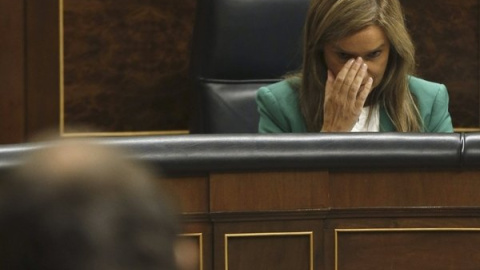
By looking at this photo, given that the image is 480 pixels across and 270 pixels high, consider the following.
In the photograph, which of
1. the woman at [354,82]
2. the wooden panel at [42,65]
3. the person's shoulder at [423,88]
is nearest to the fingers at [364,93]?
the woman at [354,82]

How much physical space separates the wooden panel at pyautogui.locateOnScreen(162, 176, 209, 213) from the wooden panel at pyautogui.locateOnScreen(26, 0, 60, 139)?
171 centimetres

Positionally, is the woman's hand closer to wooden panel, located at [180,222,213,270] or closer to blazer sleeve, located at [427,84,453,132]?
blazer sleeve, located at [427,84,453,132]

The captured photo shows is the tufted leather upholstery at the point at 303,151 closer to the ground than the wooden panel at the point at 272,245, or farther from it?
farther from it

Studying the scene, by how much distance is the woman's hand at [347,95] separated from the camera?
2.66m

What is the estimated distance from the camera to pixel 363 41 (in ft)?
8.81

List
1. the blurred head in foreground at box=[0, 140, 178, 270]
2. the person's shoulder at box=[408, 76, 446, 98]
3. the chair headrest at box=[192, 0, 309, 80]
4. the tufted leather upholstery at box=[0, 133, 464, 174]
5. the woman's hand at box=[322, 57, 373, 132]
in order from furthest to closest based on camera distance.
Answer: the chair headrest at box=[192, 0, 309, 80] < the person's shoulder at box=[408, 76, 446, 98] < the woman's hand at box=[322, 57, 373, 132] < the tufted leather upholstery at box=[0, 133, 464, 174] < the blurred head in foreground at box=[0, 140, 178, 270]

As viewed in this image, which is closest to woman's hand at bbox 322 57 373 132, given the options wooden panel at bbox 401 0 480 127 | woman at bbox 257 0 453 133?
woman at bbox 257 0 453 133

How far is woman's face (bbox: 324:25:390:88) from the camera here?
106 inches

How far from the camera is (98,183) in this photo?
0.57 meters

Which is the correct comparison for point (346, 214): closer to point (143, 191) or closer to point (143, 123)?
point (143, 191)

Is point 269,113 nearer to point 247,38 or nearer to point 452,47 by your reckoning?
point 247,38

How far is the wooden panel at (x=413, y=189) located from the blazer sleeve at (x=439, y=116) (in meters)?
0.62

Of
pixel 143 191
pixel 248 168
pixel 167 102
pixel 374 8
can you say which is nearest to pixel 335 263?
pixel 248 168

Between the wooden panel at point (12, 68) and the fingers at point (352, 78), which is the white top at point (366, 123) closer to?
the fingers at point (352, 78)
